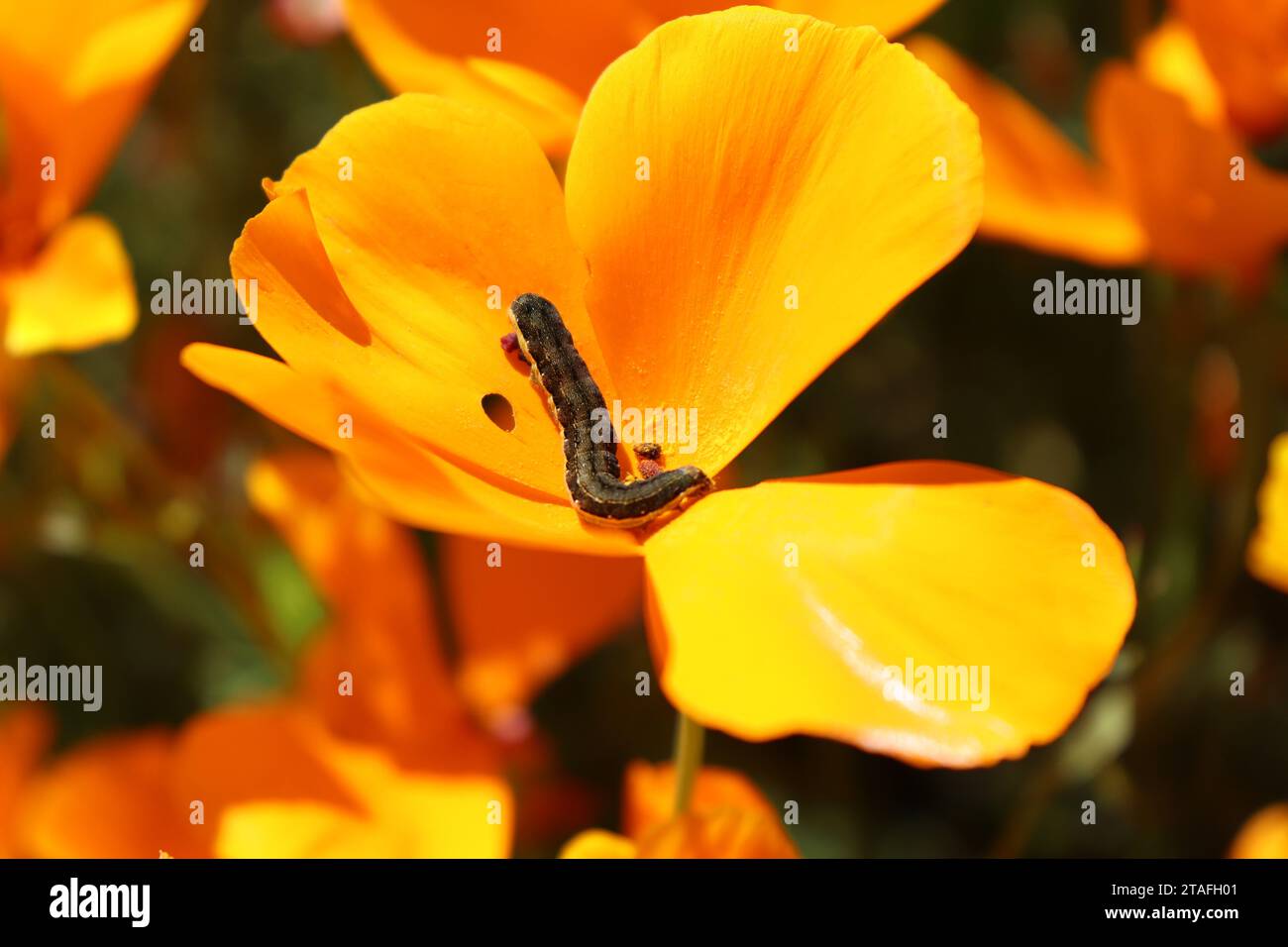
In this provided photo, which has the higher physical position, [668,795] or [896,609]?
[896,609]

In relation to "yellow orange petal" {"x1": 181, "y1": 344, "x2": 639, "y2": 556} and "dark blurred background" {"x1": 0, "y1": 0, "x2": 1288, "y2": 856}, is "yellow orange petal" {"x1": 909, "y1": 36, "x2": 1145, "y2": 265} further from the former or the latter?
"yellow orange petal" {"x1": 181, "y1": 344, "x2": 639, "y2": 556}

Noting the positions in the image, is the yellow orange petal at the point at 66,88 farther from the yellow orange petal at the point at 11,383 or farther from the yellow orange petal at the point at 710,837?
the yellow orange petal at the point at 710,837

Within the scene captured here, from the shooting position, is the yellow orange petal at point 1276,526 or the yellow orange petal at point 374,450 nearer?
the yellow orange petal at point 374,450

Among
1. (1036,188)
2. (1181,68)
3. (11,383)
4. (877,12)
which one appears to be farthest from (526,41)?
(1181,68)

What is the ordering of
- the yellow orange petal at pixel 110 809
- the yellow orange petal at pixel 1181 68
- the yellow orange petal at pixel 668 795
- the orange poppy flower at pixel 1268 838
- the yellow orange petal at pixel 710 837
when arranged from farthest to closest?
1. the yellow orange petal at pixel 1181 68
2. the yellow orange petal at pixel 110 809
3. the orange poppy flower at pixel 1268 838
4. the yellow orange petal at pixel 668 795
5. the yellow orange petal at pixel 710 837

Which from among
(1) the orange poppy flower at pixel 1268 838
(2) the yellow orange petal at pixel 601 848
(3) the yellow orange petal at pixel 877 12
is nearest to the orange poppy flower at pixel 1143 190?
(3) the yellow orange petal at pixel 877 12

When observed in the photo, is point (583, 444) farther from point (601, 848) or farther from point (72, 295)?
point (72, 295)

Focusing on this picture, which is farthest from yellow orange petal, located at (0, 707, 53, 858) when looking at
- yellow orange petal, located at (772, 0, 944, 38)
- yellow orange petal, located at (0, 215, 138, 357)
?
yellow orange petal, located at (772, 0, 944, 38)
